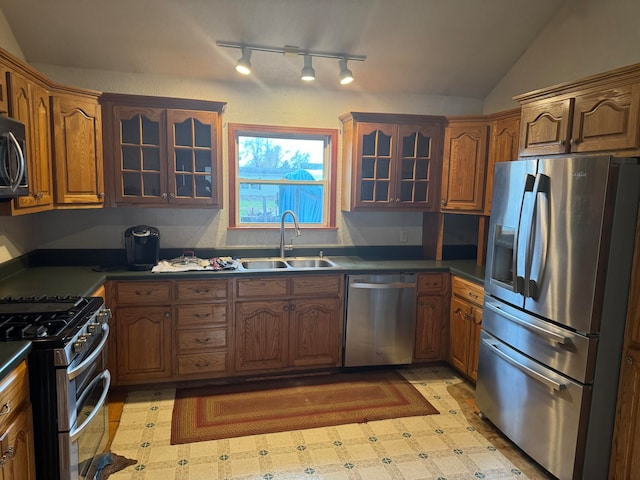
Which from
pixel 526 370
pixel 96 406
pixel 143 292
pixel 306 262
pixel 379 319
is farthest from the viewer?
pixel 306 262

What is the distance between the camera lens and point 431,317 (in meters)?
3.60

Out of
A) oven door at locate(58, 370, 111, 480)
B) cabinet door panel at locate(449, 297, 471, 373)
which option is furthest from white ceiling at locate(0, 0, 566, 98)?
oven door at locate(58, 370, 111, 480)

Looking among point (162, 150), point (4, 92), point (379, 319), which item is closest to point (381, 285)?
point (379, 319)

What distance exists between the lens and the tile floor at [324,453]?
2332 mm

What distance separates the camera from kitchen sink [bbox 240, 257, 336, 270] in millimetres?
3674

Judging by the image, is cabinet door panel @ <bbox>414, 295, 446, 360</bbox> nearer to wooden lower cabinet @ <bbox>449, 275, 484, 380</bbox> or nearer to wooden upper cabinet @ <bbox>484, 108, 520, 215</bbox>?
wooden lower cabinet @ <bbox>449, 275, 484, 380</bbox>

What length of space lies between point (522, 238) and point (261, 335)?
197cm

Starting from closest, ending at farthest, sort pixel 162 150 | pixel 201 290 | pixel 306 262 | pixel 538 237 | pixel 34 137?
pixel 538 237 → pixel 34 137 → pixel 201 290 → pixel 162 150 → pixel 306 262

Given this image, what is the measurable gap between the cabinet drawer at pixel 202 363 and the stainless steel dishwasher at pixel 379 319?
973mm

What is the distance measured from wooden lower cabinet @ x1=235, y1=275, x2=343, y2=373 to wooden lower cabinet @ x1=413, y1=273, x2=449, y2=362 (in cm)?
67

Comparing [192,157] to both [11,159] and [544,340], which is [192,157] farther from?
[544,340]

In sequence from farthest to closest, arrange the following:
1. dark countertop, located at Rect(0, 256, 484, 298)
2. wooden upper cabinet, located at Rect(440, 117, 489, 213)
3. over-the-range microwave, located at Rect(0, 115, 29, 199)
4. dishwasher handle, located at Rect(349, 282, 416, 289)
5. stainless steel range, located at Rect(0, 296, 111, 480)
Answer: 1. wooden upper cabinet, located at Rect(440, 117, 489, 213)
2. dishwasher handle, located at Rect(349, 282, 416, 289)
3. dark countertop, located at Rect(0, 256, 484, 298)
4. over-the-range microwave, located at Rect(0, 115, 29, 199)
5. stainless steel range, located at Rect(0, 296, 111, 480)

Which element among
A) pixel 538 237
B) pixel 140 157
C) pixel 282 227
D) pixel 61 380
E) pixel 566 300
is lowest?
pixel 61 380

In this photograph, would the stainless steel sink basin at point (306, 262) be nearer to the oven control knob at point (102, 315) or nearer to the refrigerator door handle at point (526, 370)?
the refrigerator door handle at point (526, 370)
